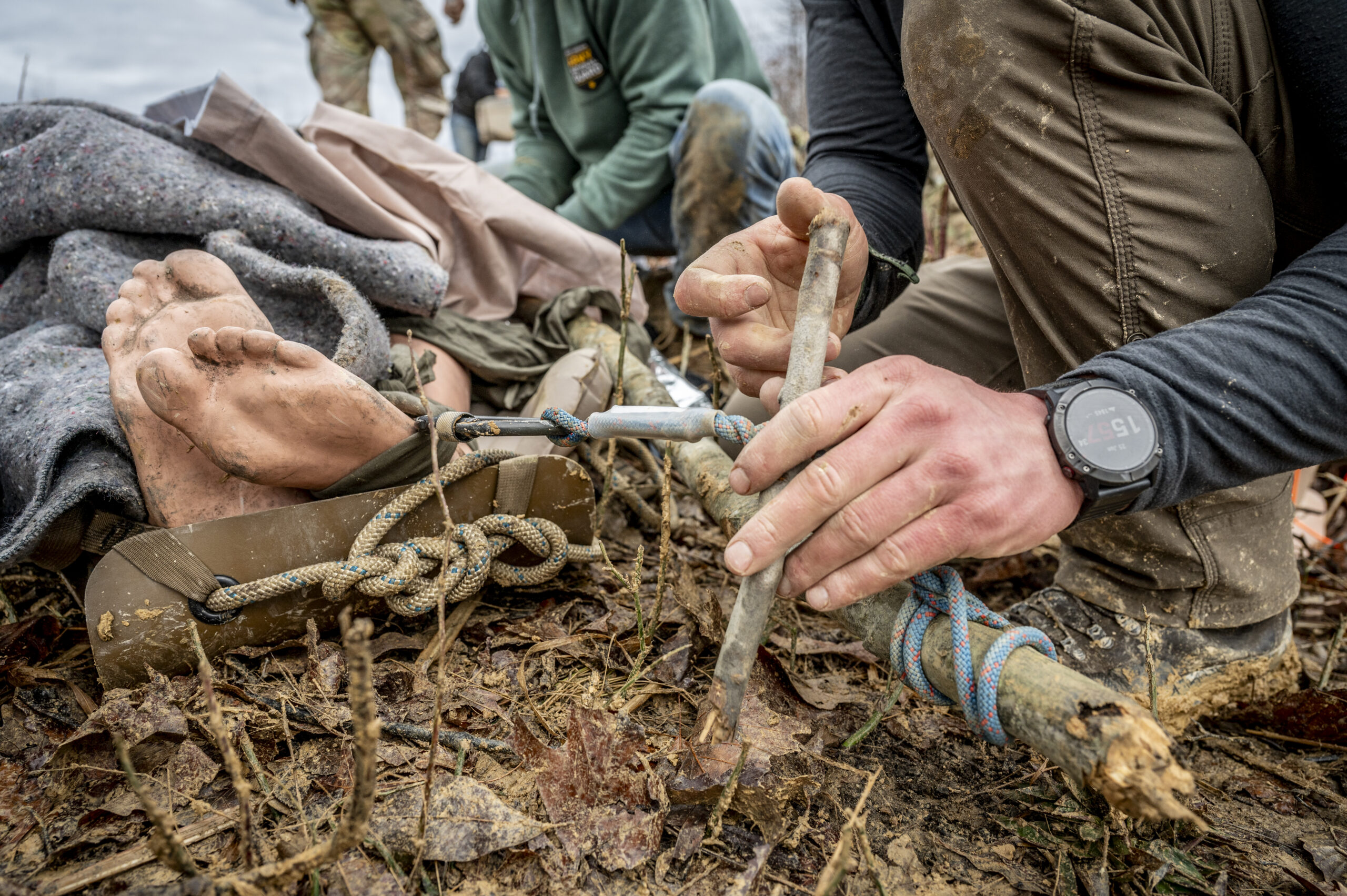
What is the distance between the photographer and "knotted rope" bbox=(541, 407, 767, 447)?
3.43 ft

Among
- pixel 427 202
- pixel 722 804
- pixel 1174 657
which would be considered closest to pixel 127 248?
pixel 427 202

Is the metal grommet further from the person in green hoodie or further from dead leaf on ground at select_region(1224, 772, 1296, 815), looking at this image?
the person in green hoodie

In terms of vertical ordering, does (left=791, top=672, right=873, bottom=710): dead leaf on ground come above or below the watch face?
below

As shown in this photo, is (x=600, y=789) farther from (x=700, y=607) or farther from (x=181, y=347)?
(x=181, y=347)

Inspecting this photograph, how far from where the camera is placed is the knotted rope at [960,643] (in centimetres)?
88

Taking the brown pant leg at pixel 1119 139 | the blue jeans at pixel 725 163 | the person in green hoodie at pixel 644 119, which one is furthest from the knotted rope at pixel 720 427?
the blue jeans at pixel 725 163

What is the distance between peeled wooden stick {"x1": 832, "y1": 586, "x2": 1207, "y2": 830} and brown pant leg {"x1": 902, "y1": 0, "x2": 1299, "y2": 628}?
69cm

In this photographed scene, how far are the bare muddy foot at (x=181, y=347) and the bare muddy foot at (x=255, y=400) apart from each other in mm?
93

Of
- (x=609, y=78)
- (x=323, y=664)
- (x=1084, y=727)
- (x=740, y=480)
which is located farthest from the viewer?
(x=609, y=78)

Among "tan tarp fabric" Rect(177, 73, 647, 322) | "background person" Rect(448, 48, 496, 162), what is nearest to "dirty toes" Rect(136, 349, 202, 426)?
"tan tarp fabric" Rect(177, 73, 647, 322)

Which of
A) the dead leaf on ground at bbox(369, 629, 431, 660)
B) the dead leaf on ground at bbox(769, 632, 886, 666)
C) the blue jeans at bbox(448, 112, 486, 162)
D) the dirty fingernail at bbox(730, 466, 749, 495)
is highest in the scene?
the dirty fingernail at bbox(730, 466, 749, 495)

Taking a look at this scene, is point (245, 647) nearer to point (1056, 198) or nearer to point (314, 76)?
point (1056, 198)

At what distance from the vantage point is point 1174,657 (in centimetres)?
140

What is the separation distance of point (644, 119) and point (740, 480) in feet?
9.37
